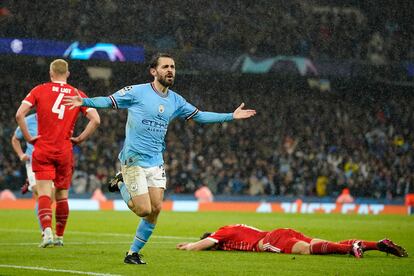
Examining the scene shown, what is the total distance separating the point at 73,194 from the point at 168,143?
19.2 feet

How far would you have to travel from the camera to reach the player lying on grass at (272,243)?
9.72m

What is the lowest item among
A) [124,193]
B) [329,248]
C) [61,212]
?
[329,248]

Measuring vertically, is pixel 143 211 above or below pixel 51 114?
below

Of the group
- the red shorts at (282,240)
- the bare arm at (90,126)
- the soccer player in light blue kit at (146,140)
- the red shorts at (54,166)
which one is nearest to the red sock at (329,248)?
the red shorts at (282,240)

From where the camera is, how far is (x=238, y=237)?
410 inches

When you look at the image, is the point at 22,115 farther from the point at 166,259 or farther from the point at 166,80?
the point at 166,259

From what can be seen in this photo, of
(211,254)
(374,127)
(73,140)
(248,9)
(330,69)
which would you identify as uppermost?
(248,9)

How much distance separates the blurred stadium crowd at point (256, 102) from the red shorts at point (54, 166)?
16.1m

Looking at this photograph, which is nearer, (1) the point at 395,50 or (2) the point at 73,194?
(2) the point at 73,194

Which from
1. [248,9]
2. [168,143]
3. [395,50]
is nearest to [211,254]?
[168,143]

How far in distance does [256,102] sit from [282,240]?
88.6 feet

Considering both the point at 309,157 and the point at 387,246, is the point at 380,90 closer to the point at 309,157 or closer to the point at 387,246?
the point at 309,157

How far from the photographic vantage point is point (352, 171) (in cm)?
3225

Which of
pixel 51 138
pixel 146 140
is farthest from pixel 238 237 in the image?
pixel 51 138
